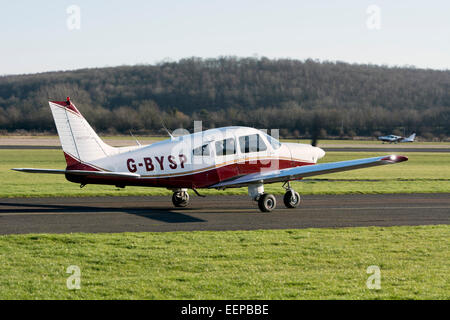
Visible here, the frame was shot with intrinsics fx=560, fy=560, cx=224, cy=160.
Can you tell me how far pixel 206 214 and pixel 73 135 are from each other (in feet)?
16.4

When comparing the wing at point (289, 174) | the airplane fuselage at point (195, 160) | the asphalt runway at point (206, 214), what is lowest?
the asphalt runway at point (206, 214)

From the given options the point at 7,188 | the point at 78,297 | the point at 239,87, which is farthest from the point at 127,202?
the point at 239,87

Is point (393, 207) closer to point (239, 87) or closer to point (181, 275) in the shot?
point (181, 275)

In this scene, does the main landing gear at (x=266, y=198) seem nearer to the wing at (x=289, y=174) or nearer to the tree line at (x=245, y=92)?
the wing at (x=289, y=174)

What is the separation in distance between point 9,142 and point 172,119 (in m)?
34.2

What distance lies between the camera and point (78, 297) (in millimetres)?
8562

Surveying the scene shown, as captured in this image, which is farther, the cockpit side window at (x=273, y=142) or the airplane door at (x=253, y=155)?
the cockpit side window at (x=273, y=142)

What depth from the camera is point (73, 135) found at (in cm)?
1777

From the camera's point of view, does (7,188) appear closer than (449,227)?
No

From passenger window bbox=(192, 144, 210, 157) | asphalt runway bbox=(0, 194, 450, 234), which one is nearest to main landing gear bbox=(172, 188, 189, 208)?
asphalt runway bbox=(0, 194, 450, 234)

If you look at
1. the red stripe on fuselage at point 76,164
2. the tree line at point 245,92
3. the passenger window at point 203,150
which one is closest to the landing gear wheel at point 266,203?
the passenger window at point 203,150

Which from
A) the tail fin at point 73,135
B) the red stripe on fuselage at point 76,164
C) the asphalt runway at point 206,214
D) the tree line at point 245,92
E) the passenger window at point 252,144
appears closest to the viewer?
the asphalt runway at point 206,214

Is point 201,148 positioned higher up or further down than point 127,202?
higher up

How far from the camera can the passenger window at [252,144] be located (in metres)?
19.2
